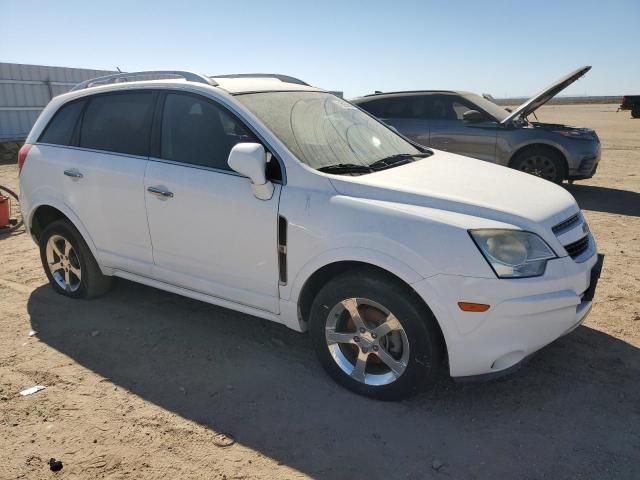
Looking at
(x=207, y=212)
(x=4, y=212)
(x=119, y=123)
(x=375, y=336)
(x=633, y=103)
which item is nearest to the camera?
(x=375, y=336)

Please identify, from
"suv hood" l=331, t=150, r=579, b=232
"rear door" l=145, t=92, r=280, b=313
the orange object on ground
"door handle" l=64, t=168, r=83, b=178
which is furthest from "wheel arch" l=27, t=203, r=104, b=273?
the orange object on ground

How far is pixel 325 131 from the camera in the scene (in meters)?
3.57

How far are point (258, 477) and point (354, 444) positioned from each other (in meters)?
0.53

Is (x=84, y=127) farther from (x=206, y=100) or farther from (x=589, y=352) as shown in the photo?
(x=589, y=352)

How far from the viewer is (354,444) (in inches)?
106

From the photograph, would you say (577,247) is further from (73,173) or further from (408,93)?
(408,93)

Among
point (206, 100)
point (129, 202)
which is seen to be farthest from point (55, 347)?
point (206, 100)

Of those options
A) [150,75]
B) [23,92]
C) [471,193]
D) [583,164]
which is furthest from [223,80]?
[23,92]

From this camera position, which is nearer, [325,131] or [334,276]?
[334,276]

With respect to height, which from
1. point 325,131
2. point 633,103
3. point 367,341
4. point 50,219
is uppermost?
point 633,103

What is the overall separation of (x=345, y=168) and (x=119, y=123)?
1.93 metres

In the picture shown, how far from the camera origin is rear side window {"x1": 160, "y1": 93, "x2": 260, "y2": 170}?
343cm

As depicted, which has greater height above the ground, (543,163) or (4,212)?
(543,163)

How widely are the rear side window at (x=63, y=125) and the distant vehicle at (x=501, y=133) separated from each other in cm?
591
